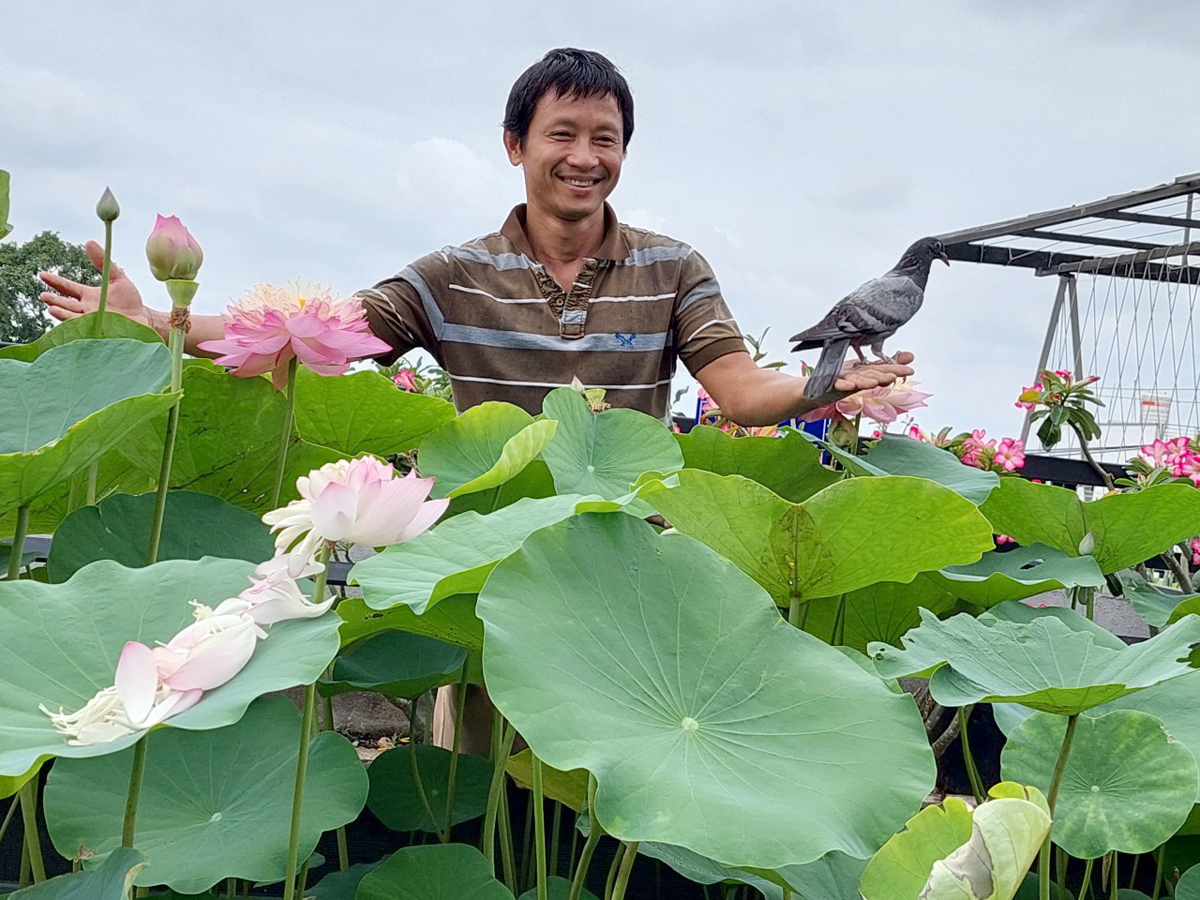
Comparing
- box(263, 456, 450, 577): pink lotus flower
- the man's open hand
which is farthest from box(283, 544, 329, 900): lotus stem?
the man's open hand

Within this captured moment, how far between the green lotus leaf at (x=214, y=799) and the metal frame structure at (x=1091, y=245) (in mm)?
6581

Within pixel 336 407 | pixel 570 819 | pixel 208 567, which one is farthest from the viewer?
pixel 570 819

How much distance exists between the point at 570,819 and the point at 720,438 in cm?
39

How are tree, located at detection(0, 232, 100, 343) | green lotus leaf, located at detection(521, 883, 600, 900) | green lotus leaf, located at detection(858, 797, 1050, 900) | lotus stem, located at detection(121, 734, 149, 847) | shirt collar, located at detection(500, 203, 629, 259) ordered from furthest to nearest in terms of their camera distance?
shirt collar, located at detection(500, 203, 629, 259)
tree, located at detection(0, 232, 100, 343)
green lotus leaf, located at detection(521, 883, 600, 900)
lotus stem, located at detection(121, 734, 149, 847)
green lotus leaf, located at detection(858, 797, 1050, 900)

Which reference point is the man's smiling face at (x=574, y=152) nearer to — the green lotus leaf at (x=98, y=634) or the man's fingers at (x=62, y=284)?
the man's fingers at (x=62, y=284)

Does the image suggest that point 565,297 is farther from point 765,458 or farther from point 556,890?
point 556,890

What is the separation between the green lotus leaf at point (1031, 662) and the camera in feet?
1.67

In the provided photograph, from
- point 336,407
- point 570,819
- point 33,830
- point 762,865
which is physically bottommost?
point 570,819

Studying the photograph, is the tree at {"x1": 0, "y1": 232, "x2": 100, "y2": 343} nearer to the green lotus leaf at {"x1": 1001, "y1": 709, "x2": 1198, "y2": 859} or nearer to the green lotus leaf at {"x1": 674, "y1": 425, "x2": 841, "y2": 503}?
the green lotus leaf at {"x1": 674, "y1": 425, "x2": 841, "y2": 503}

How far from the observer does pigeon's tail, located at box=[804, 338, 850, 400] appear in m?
1.01

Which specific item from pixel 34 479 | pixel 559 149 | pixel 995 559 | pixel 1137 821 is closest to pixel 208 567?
pixel 34 479

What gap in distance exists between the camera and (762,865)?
1.33 ft

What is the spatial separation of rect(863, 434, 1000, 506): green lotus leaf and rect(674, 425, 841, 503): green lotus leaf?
60 millimetres

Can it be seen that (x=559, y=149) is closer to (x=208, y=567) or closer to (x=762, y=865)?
(x=208, y=567)
